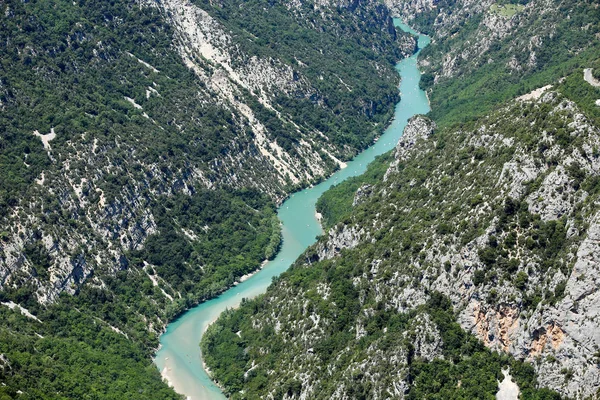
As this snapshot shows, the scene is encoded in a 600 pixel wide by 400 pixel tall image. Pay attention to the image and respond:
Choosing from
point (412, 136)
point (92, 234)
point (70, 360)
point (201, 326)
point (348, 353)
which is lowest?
point (348, 353)

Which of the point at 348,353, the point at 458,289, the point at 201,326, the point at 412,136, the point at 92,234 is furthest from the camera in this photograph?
the point at 412,136

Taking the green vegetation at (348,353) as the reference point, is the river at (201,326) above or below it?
above

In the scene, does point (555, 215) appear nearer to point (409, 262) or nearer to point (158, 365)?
point (409, 262)

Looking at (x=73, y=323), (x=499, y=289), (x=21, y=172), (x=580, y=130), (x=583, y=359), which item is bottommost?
(x=583, y=359)

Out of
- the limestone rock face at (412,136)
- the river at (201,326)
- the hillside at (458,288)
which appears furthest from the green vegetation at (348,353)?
the limestone rock face at (412,136)

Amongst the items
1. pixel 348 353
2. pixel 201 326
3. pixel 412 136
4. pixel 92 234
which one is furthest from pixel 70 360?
pixel 412 136

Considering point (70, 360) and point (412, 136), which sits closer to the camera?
point (70, 360)

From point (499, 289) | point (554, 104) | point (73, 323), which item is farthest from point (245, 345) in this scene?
point (554, 104)

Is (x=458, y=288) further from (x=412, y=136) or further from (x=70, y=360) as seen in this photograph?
(x=412, y=136)

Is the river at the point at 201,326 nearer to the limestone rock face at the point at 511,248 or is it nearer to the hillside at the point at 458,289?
the hillside at the point at 458,289

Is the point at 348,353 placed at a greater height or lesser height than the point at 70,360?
lesser

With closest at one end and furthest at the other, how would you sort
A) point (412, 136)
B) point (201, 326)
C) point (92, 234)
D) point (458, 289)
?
point (458, 289) < point (201, 326) < point (92, 234) < point (412, 136)
